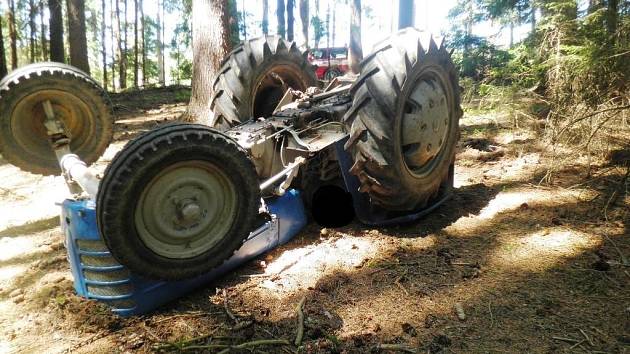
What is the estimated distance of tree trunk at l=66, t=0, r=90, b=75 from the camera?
11305mm

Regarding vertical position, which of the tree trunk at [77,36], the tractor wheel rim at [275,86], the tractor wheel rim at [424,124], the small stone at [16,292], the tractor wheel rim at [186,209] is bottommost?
the small stone at [16,292]

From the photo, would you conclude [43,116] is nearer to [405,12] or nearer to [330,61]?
[405,12]

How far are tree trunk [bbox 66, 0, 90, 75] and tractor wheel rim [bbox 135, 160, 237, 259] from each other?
10809 mm

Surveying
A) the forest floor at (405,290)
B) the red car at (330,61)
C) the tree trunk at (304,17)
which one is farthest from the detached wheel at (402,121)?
the tree trunk at (304,17)

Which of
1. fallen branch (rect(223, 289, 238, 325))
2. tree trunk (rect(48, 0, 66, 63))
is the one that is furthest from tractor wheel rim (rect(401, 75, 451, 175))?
tree trunk (rect(48, 0, 66, 63))

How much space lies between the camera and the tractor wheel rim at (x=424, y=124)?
3.40 meters

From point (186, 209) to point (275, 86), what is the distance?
280cm

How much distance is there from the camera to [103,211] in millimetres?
2072

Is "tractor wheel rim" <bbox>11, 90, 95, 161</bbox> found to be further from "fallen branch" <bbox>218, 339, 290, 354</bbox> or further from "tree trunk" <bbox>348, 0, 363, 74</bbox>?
"tree trunk" <bbox>348, 0, 363, 74</bbox>

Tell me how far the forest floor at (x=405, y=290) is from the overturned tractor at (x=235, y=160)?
0.64 ft

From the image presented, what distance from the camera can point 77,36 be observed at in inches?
449

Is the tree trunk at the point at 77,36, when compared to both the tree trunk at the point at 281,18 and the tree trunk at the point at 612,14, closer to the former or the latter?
the tree trunk at the point at 612,14

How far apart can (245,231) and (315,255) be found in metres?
0.83

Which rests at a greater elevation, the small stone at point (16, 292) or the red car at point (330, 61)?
the red car at point (330, 61)
